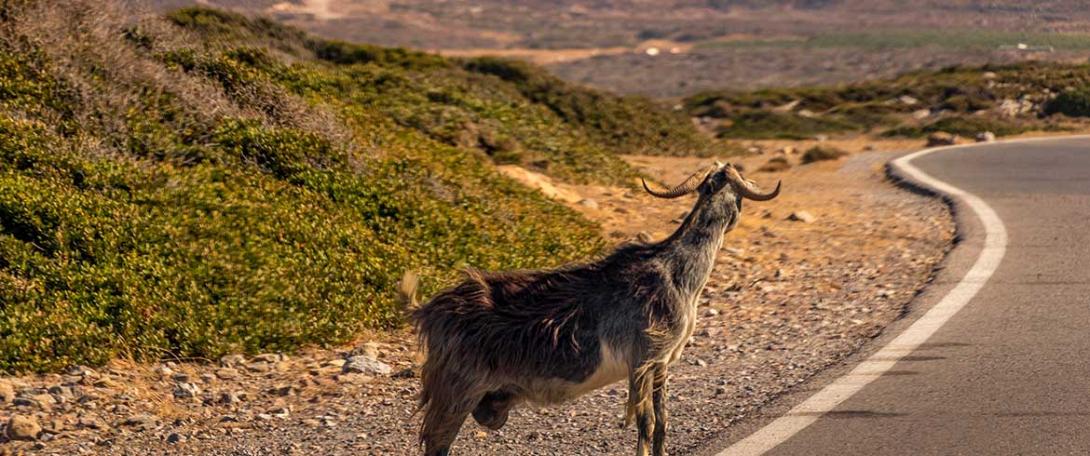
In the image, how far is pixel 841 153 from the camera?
97.2ft

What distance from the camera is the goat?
593 cm

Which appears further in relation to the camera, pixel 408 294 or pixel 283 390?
pixel 283 390

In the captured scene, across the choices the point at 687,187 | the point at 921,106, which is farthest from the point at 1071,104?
the point at 687,187

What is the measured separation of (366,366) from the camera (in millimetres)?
9250

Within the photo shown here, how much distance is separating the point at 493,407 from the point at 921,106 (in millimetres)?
42677

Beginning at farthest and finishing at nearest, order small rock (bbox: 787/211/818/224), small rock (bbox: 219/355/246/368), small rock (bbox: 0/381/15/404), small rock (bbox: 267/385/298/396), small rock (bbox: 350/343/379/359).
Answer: small rock (bbox: 787/211/818/224) → small rock (bbox: 350/343/379/359) → small rock (bbox: 219/355/246/368) → small rock (bbox: 267/385/298/396) → small rock (bbox: 0/381/15/404)

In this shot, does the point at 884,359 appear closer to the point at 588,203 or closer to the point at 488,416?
the point at 488,416

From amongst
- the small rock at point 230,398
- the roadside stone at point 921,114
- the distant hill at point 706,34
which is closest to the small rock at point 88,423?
the small rock at point 230,398

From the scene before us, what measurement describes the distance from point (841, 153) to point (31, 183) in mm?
21957

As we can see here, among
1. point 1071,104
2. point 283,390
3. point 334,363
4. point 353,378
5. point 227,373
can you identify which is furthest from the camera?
point 1071,104

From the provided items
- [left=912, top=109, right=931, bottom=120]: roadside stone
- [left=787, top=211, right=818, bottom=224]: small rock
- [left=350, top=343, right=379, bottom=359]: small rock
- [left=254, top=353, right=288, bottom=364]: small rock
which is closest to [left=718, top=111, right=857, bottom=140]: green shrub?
[left=912, top=109, right=931, bottom=120]: roadside stone

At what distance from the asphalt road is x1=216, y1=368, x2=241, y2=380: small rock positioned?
3.82 metres

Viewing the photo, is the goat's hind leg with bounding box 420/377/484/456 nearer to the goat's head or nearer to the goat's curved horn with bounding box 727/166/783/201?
the goat's head

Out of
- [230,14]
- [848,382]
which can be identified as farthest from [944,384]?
[230,14]
